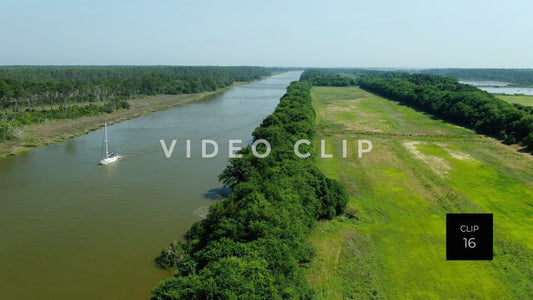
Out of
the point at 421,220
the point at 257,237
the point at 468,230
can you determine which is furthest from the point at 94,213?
the point at 468,230

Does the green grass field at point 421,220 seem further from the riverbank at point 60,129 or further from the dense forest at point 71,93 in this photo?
the dense forest at point 71,93

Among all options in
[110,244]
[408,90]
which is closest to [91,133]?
[110,244]

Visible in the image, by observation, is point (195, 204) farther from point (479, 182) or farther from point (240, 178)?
point (479, 182)

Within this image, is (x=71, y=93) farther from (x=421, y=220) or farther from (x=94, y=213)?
(x=421, y=220)

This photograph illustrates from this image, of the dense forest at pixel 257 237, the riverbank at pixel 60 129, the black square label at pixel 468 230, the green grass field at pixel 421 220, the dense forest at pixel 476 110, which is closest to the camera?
the dense forest at pixel 257 237

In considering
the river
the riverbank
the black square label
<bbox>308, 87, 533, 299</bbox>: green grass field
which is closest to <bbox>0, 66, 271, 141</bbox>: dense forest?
the riverbank

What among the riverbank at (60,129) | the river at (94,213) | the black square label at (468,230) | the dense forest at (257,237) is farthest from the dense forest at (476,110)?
the riverbank at (60,129)
